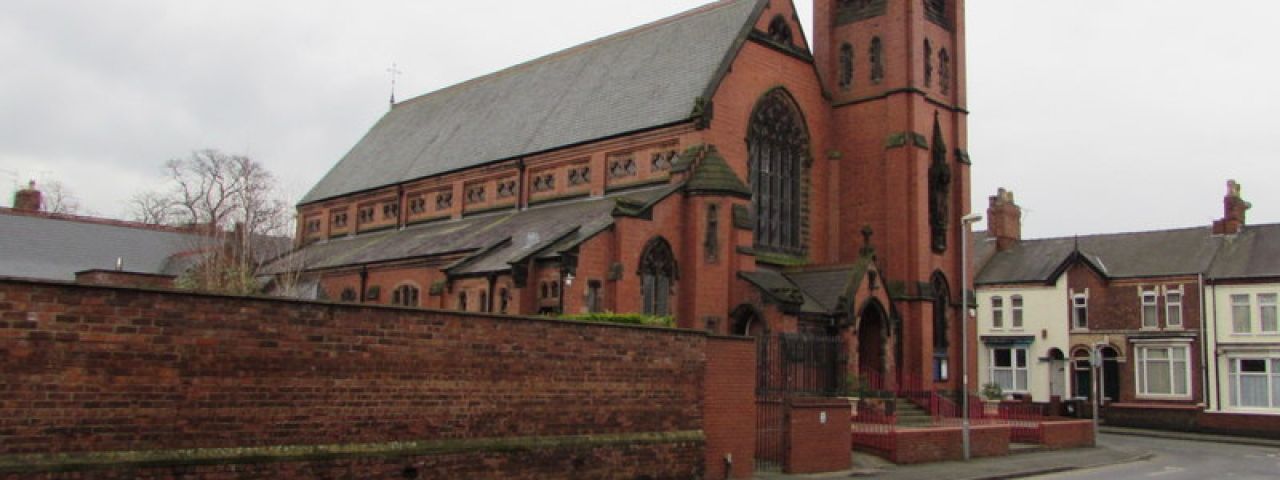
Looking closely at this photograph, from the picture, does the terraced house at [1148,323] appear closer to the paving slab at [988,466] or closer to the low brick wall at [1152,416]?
the low brick wall at [1152,416]

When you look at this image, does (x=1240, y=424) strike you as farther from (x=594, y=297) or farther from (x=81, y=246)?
(x=81, y=246)

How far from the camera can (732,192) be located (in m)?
30.0

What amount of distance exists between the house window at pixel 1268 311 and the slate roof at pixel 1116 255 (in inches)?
100

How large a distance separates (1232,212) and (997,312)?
1104cm

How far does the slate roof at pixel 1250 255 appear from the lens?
42.9 m

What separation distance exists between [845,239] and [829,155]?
2860 millimetres

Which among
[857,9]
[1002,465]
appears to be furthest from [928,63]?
[1002,465]

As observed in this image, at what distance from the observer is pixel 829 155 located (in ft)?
119

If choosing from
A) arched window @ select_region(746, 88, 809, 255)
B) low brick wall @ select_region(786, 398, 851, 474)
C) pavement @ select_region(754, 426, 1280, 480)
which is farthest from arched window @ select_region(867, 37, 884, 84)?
low brick wall @ select_region(786, 398, 851, 474)

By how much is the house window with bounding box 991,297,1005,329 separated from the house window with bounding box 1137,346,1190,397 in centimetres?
698

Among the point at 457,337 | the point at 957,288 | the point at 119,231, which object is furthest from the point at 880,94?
the point at 119,231

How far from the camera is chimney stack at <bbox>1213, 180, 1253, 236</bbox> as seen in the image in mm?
45938

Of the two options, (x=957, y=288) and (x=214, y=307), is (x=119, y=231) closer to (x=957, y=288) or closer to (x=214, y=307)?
(x=957, y=288)

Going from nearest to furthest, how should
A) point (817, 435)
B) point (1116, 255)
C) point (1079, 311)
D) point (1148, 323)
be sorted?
point (817, 435) → point (1148, 323) → point (1079, 311) → point (1116, 255)
